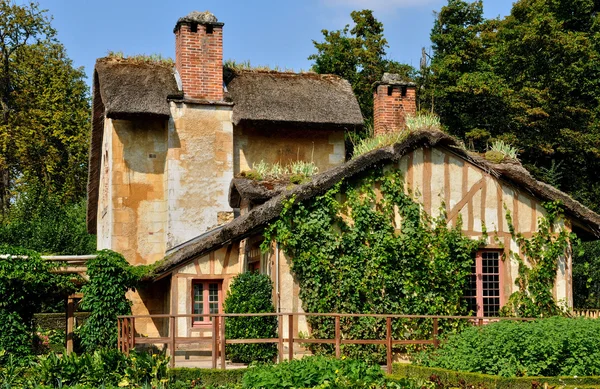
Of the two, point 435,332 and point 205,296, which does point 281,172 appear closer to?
point 205,296

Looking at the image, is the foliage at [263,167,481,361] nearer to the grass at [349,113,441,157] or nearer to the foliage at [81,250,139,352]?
the grass at [349,113,441,157]

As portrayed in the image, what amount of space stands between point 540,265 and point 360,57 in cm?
2100

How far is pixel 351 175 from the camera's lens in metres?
16.8

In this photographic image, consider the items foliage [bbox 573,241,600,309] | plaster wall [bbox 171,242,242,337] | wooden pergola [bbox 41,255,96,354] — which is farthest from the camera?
foliage [bbox 573,241,600,309]

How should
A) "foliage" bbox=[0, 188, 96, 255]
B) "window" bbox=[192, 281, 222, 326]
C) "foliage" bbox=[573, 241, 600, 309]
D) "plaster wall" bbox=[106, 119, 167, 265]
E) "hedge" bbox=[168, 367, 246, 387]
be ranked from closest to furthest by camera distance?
1. "hedge" bbox=[168, 367, 246, 387]
2. "window" bbox=[192, 281, 222, 326]
3. "plaster wall" bbox=[106, 119, 167, 265]
4. "foliage" bbox=[573, 241, 600, 309]
5. "foliage" bbox=[0, 188, 96, 255]

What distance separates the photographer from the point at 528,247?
17734 mm

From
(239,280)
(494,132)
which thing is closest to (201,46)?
(239,280)

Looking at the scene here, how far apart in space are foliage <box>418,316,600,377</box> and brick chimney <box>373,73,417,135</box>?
1018 cm

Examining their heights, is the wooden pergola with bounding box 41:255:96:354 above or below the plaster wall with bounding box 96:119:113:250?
below

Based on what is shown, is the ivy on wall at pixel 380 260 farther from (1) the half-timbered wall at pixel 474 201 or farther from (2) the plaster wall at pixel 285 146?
(2) the plaster wall at pixel 285 146

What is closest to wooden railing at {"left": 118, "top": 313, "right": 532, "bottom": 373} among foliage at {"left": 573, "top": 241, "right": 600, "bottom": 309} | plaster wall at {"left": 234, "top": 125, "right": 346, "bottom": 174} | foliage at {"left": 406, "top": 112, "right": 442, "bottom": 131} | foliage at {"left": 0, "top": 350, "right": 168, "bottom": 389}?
foliage at {"left": 0, "top": 350, "right": 168, "bottom": 389}

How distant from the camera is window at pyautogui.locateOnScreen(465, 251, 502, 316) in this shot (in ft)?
57.7

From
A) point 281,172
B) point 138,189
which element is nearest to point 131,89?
point 138,189

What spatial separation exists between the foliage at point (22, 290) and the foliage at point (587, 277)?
17.4 metres
